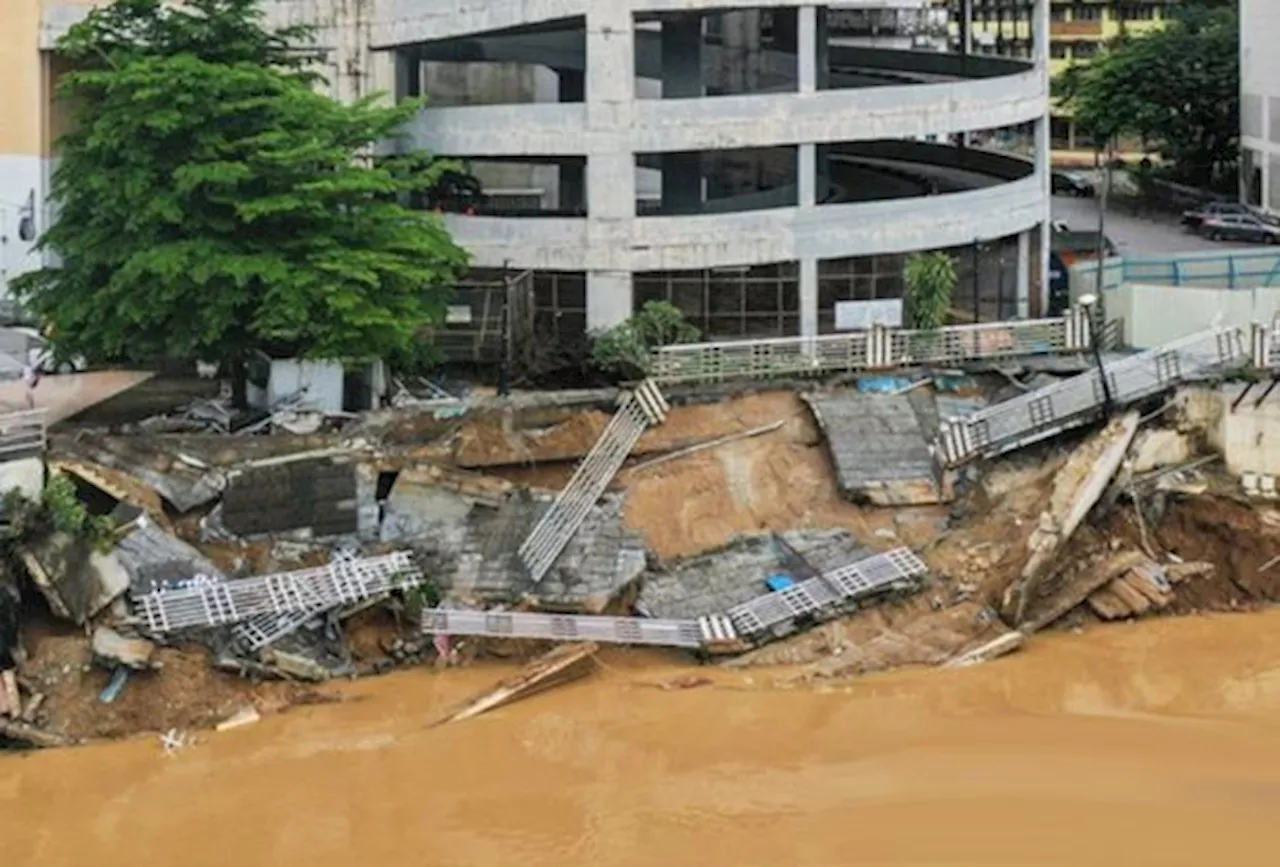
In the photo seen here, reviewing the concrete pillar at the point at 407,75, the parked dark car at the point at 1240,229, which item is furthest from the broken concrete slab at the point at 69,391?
the parked dark car at the point at 1240,229

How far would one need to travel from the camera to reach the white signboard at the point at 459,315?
3325 cm

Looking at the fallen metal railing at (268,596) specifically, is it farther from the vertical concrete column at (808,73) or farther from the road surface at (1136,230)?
the road surface at (1136,230)

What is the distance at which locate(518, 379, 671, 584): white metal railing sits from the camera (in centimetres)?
2667

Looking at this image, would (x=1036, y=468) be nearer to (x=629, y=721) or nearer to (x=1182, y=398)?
(x=1182, y=398)

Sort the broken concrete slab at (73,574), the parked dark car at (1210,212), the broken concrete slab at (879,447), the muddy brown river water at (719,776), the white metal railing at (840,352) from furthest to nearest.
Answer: the parked dark car at (1210,212) < the white metal railing at (840,352) < the broken concrete slab at (879,447) < the broken concrete slab at (73,574) < the muddy brown river water at (719,776)

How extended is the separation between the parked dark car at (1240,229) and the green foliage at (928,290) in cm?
1868

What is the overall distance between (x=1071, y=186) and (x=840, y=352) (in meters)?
34.7

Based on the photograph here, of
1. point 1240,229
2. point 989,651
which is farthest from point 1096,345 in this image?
point 1240,229

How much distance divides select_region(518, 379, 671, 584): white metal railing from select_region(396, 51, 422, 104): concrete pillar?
10596 millimetres

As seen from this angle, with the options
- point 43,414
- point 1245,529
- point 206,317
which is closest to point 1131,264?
point 1245,529

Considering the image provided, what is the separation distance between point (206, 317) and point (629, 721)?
10.2m

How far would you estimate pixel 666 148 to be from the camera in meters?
32.6

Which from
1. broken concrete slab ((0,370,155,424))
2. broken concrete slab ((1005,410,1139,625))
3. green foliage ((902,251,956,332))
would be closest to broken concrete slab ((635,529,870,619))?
broken concrete slab ((1005,410,1139,625))

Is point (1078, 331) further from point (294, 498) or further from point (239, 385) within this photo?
point (239, 385)
